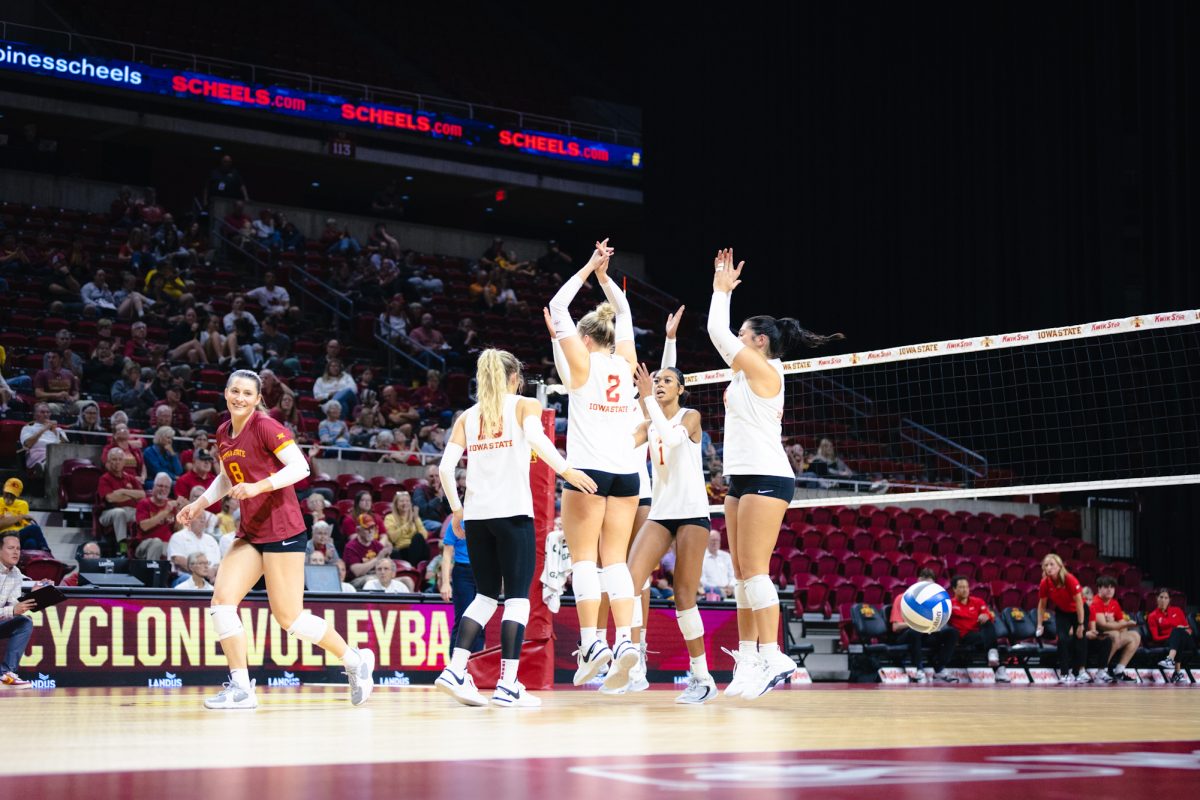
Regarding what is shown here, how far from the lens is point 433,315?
76.0 ft

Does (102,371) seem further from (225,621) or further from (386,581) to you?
(225,621)

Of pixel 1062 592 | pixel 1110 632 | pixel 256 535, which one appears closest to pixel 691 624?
pixel 256 535

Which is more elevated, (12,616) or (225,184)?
(225,184)

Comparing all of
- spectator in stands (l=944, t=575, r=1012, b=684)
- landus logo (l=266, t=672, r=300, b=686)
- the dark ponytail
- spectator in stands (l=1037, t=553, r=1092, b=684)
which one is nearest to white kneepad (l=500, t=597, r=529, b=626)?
the dark ponytail

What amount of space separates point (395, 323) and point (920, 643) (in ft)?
35.3

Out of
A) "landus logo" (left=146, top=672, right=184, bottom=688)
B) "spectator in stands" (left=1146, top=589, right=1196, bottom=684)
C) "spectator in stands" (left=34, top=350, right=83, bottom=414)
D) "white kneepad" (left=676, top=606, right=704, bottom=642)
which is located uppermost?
"spectator in stands" (left=34, top=350, right=83, bottom=414)

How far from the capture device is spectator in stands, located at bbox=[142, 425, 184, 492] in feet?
44.9

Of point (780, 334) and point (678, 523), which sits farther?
point (678, 523)

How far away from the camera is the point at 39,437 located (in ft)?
47.4

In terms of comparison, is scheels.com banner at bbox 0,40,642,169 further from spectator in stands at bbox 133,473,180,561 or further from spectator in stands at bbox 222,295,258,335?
spectator in stands at bbox 133,473,180,561

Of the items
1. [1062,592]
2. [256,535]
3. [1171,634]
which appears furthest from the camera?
[1171,634]

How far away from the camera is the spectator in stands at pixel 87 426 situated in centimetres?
1466

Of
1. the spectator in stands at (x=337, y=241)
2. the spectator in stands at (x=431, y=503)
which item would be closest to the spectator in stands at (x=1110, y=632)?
the spectator in stands at (x=431, y=503)

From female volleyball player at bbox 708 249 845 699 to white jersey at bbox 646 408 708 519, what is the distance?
0.49 m
